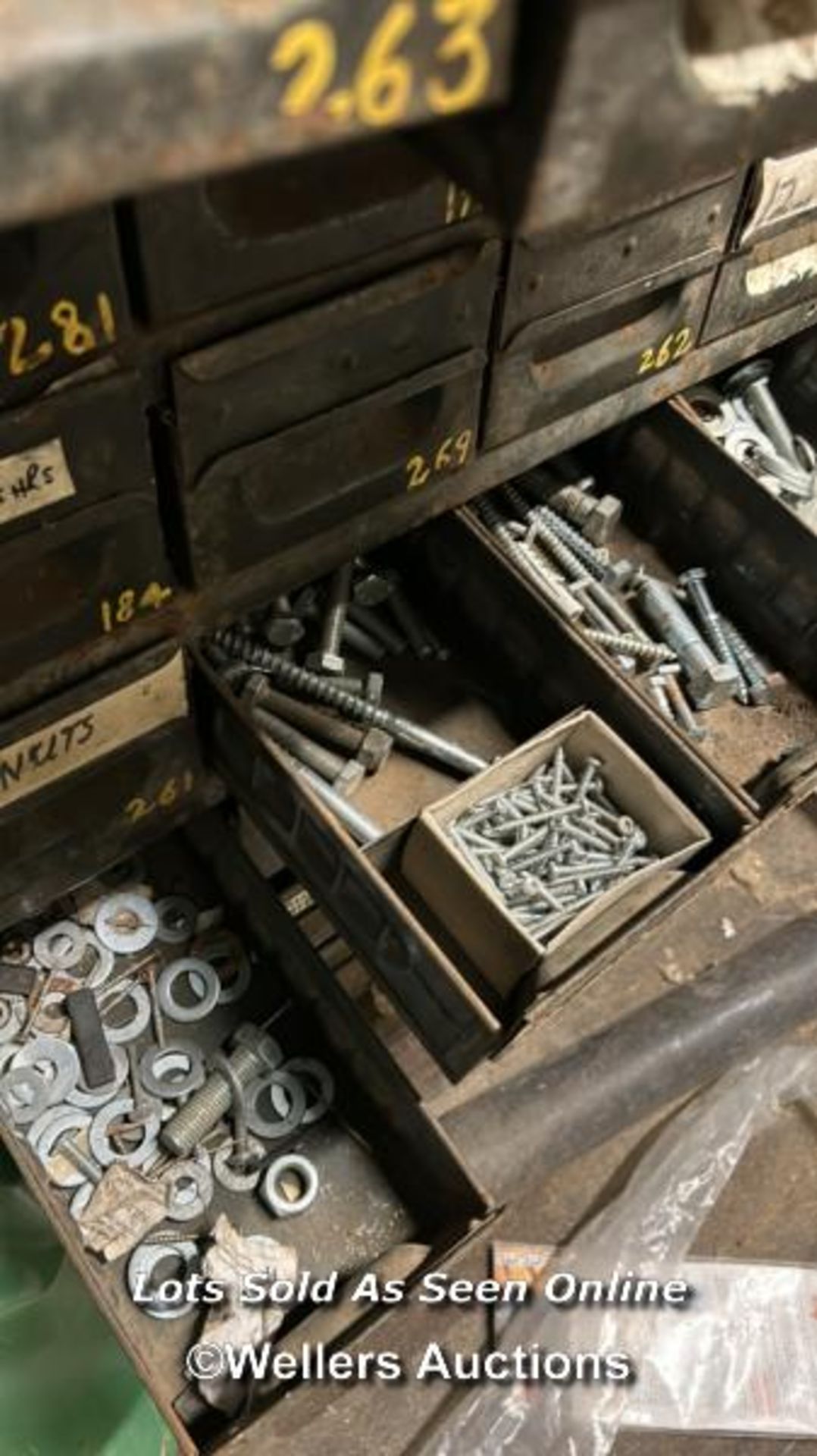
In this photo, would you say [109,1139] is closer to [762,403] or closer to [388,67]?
[388,67]

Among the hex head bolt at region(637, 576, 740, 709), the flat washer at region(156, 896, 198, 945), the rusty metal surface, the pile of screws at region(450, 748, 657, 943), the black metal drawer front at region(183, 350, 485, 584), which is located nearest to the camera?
the rusty metal surface

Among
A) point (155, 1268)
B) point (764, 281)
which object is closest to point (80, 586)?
point (155, 1268)

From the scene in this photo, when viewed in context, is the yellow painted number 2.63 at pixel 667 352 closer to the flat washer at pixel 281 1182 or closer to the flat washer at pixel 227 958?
the flat washer at pixel 227 958

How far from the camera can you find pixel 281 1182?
5.13 feet

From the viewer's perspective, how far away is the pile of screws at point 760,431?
2029 millimetres

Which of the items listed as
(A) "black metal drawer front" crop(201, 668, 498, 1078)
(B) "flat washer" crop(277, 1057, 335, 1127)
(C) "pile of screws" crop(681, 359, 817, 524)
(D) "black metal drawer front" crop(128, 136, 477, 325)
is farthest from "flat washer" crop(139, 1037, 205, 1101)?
(C) "pile of screws" crop(681, 359, 817, 524)

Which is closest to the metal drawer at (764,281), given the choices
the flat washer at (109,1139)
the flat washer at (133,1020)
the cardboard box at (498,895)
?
the cardboard box at (498,895)

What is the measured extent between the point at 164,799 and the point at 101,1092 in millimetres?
440

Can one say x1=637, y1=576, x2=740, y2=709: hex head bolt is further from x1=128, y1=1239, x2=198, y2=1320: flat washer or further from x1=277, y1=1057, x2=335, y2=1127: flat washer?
x1=128, y1=1239, x2=198, y2=1320: flat washer

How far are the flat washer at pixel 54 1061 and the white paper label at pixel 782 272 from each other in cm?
143

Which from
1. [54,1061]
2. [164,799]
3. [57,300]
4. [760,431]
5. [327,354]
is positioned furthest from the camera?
[760,431]

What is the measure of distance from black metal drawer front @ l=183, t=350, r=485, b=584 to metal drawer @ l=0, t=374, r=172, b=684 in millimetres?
65

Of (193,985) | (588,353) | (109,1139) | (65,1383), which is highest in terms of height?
(588,353)

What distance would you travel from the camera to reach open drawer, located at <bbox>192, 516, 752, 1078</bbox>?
1.27m
